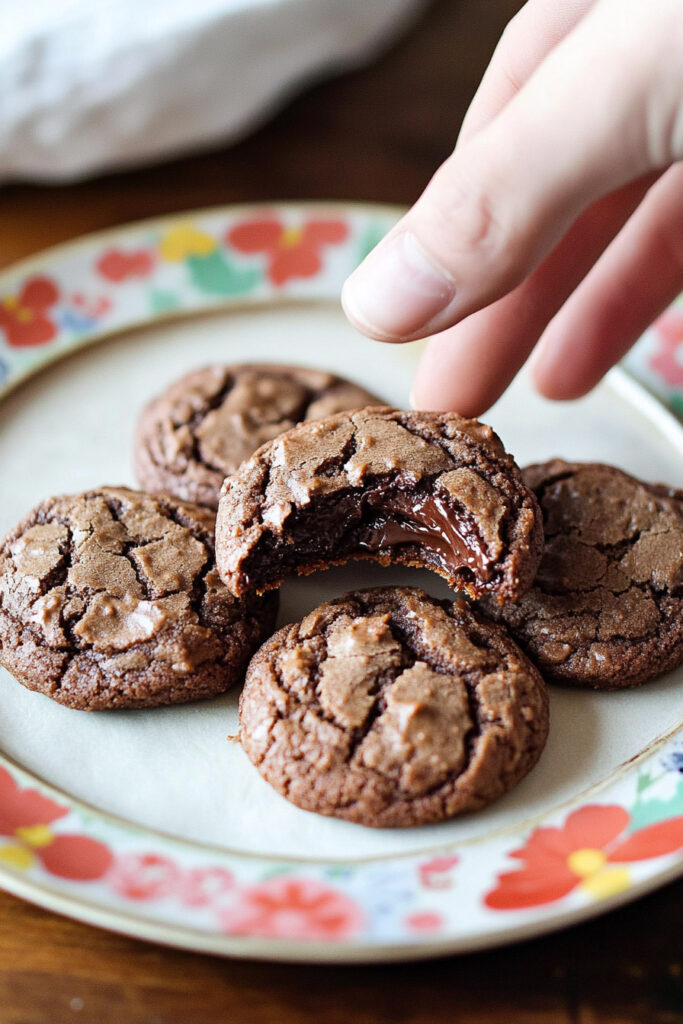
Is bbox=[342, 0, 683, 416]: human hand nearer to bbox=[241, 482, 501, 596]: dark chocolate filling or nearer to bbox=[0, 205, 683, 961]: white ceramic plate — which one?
bbox=[241, 482, 501, 596]: dark chocolate filling

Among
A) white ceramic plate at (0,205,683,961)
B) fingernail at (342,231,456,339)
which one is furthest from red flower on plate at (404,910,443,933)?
fingernail at (342,231,456,339)

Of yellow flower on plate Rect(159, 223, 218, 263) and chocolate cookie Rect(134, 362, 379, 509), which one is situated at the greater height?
yellow flower on plate Rect(159, 223, 218, 263)

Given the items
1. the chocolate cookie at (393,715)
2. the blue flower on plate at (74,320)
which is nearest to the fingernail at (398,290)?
the chocolate cookie at (393,715)

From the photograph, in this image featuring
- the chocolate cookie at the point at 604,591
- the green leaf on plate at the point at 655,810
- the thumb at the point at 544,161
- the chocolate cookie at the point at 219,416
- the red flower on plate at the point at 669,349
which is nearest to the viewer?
the thumb at the point at 544,161

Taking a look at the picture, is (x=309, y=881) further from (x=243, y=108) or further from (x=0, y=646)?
(x=243, y=108)

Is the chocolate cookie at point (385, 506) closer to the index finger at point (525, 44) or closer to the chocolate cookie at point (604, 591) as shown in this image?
the chocolate cookie at point (604, 591)
